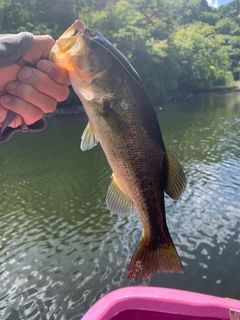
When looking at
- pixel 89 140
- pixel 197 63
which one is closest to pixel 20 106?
pixel 89 140

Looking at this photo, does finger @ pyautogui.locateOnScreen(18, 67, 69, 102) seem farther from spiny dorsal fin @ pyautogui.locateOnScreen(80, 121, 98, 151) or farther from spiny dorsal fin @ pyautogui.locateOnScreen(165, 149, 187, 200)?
spiny dorsal fin @ pyautogui.locateOnScreen(165, 149, 187, 200)

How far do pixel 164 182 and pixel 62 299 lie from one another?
6203mm

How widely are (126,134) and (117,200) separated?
0.48 metres

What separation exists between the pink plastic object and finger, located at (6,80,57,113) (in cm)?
275

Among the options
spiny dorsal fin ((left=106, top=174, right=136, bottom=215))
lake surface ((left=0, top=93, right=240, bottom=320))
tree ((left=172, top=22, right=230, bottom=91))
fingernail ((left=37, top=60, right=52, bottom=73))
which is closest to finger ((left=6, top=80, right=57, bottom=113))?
fingernail ((left=37, top=60, right=52, bottom=73))

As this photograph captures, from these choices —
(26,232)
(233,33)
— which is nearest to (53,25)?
(26,232)

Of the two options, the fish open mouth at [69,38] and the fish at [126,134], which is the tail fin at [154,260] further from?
the fish open mouth at [69,38]

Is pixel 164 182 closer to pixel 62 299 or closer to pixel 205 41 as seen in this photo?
pixel 62 299

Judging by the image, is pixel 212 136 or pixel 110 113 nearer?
pixel 110 113

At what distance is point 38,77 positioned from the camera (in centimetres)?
216

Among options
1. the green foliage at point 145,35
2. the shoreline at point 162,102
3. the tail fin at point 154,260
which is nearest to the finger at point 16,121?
the tail fin at point 154,260

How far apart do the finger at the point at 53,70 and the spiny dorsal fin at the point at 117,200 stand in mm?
737

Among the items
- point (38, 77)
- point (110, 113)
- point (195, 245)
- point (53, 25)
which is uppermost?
point (53, 25)

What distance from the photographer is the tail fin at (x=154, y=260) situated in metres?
2.38
